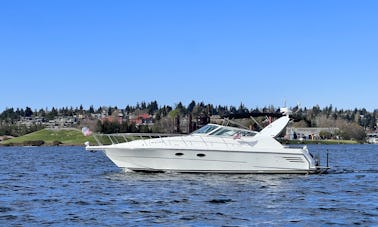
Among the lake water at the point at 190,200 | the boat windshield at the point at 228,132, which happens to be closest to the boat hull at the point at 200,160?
the lake water at the point at 190,200

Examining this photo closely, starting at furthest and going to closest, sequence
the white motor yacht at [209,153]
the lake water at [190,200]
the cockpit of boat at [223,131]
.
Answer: the cockpit of boat at [223,131], the white motor yacht at [209,153], the lake water at [190,200]

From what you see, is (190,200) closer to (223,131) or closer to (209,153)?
(209,153)

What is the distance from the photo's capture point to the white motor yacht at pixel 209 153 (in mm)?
41438

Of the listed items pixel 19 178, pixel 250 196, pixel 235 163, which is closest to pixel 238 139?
pixel 235 163

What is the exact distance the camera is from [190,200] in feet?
98.0

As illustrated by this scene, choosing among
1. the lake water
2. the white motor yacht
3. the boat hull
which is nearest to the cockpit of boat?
the white motor yacht

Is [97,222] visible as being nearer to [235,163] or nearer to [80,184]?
[80,184]

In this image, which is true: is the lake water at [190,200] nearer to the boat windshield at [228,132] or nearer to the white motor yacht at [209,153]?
the white motor yacht at [209,153]

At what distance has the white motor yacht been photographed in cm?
4144

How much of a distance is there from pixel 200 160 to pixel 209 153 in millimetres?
770

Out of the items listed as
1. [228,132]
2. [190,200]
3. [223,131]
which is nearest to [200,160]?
[223,131]

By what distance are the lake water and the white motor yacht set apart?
2.61 ft

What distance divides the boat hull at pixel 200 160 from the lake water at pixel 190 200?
0.71 metres

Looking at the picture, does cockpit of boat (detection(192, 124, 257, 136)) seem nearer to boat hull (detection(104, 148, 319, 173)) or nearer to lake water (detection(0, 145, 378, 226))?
boat hull (detection(104, 148, 319, 173))
